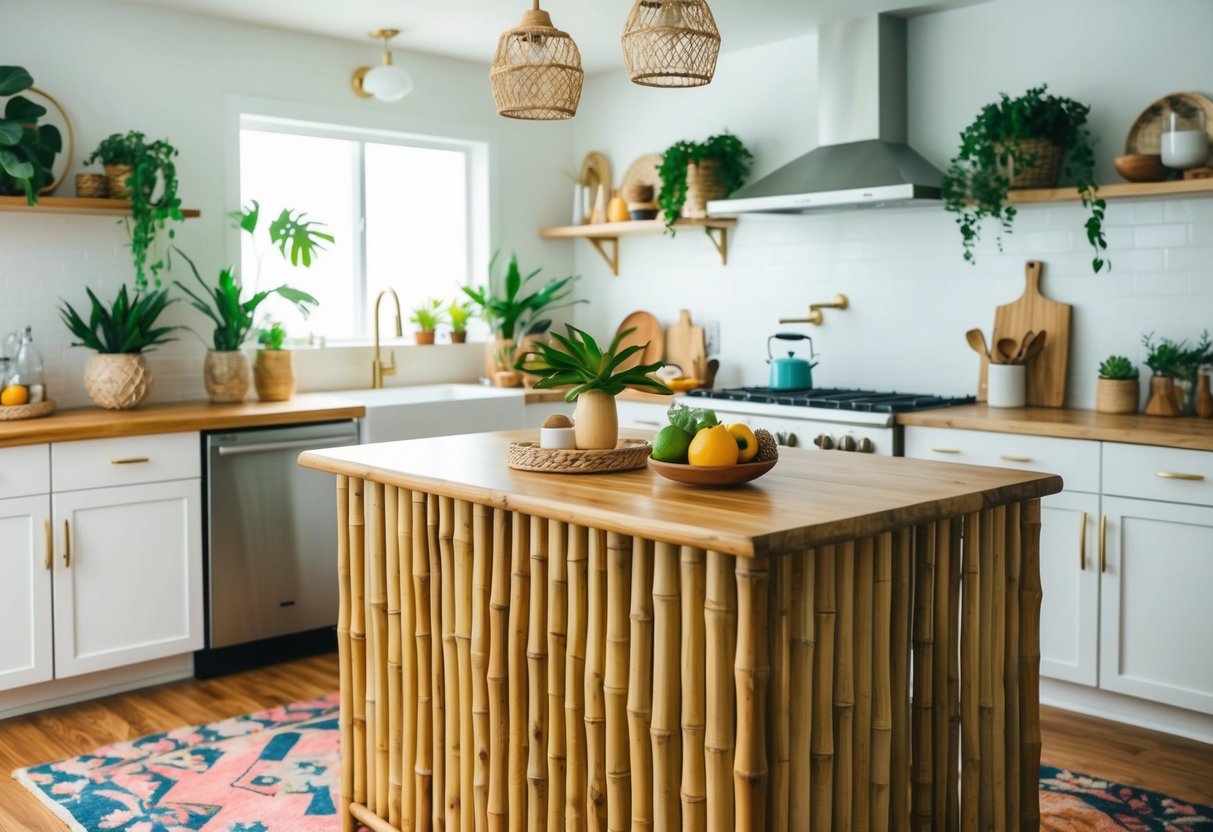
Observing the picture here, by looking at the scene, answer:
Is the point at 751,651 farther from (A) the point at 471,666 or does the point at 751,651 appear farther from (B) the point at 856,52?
(B) the point at 856,52

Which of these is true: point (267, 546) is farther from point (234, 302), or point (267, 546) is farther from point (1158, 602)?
point (1158, 602)

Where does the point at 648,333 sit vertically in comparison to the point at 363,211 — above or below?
below

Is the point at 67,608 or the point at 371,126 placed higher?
the point at 371,126

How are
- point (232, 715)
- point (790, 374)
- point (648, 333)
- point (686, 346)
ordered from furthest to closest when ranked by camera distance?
point (648, 333)
point (686, 346)
point (790, 374)
point (232, 715)

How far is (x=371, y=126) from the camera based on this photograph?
5.54 meters

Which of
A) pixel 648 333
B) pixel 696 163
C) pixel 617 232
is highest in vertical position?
pixel 696 163

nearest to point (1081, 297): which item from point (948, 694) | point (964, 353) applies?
point (964, 353)

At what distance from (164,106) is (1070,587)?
13.3 ft

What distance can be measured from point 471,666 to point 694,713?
71 cm

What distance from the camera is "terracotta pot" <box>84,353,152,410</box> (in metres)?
4.38

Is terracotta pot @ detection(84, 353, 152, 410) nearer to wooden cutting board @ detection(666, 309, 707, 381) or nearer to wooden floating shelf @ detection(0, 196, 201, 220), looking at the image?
wooden floating shelf @ detection(0, 196, 201, 220)

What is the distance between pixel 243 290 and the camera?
519 cm

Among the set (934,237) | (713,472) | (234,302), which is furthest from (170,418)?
(934,237)

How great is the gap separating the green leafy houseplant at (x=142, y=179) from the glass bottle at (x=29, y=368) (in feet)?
1.63
